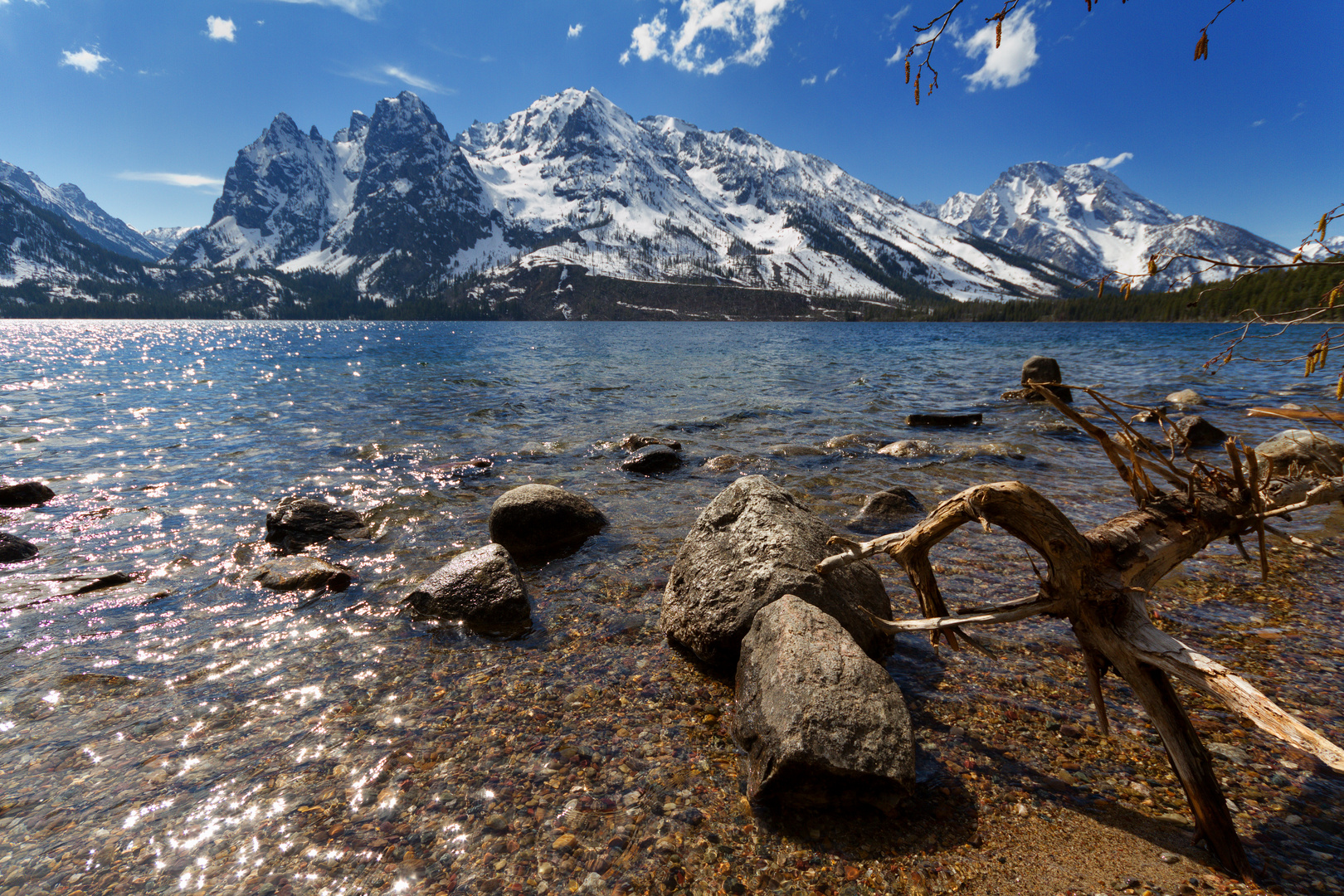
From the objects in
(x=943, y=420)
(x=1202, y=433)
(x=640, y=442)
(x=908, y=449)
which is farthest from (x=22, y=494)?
(x=1202, y=433)

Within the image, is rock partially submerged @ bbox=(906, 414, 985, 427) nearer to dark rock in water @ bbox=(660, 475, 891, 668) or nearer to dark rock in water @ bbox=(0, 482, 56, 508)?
dark rock in water @ bbox=(660, 475, 891, 668)

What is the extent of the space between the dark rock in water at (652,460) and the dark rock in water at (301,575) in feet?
26.9

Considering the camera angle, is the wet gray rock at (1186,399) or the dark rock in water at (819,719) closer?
the dark rock in water at (819,719)

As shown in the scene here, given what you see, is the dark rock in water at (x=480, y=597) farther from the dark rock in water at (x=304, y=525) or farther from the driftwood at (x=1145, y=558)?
the driftwood at (x=1145, y=558)

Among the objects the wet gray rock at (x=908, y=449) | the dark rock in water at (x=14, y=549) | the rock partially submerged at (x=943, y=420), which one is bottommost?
the dark rock in water at (x=14, y=549)

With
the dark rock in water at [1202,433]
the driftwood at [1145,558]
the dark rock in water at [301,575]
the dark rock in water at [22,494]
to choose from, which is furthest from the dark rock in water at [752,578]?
the dark rock in water at [1202,433]

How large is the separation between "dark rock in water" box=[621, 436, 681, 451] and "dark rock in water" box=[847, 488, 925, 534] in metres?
7.66

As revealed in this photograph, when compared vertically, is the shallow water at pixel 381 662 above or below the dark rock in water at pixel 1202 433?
below

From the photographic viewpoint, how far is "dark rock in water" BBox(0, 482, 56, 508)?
13.2 m

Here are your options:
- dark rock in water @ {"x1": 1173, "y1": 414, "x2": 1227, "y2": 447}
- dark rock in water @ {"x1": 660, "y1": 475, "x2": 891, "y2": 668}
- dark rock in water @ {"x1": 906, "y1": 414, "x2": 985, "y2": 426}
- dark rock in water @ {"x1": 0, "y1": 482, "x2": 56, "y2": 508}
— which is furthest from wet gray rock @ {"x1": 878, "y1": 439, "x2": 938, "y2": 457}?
dark rock in water @ {"x1": 0, "y1": 482, "x2": 56, "y2": 508}

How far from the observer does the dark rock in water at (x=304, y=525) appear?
11.1 m

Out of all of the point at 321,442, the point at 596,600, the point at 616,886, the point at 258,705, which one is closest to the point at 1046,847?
the point at 616,886

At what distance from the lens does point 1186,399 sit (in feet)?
86.3

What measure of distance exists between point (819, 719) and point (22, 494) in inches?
729
